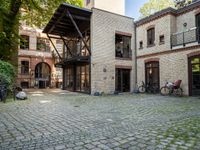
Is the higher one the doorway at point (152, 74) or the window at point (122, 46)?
the window at point (122, 46)

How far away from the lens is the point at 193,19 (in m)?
13.8

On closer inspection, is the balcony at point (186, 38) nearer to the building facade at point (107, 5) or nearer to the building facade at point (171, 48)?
the building facade at point (171, 48)

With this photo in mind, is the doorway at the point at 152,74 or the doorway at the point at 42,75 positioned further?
the doorway at the point at 42,75

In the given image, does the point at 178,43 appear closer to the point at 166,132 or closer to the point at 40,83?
the point at 166,132

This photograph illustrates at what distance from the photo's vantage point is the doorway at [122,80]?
1689cm

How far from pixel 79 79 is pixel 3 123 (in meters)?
12.2

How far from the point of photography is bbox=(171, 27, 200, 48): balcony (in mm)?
13062

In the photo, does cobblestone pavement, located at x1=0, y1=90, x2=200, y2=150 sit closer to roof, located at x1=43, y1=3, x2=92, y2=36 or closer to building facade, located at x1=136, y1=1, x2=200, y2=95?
building facade, located at x1=136, y1=1, x2=200, y2=95

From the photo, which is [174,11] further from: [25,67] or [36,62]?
[25,67]

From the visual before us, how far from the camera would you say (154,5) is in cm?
2966

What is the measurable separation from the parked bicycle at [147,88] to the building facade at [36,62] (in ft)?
39.2

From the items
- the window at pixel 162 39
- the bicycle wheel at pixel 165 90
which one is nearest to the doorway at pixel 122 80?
the bicycle wheel at pixel 165 90

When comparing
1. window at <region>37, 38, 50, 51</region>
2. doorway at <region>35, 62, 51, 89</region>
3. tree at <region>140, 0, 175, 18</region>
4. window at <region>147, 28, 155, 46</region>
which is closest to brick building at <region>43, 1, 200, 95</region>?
window at <region>147, 28, 155, 46</region>

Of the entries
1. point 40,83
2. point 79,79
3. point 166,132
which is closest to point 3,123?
point 166,132
